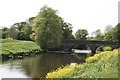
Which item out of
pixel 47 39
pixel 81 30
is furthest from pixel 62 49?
pixel 81 30

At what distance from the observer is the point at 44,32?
91.9 meters

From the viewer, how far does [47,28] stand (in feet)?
306

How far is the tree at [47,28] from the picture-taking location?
9194 cm

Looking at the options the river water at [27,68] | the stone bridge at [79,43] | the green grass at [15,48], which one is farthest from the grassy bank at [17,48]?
the stone bridge at [79,43]

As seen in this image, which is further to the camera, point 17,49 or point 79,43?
point 79,43

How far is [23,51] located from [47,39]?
13.9m

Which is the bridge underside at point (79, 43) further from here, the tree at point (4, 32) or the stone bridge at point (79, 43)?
the tree at point (4, 32)

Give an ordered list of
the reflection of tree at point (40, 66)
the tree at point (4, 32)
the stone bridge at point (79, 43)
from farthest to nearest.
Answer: the tree at point (4, 32) → the stone bridge at point (79, 43) → the reflection of tree at point (40, 66)

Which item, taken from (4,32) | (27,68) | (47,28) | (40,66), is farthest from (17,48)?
(4,32)

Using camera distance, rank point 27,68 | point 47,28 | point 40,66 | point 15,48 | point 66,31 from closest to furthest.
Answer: point 27,68
point 40,66
point 15,48
point 47,28
point 66,31

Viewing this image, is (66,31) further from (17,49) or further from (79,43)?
(17,49)

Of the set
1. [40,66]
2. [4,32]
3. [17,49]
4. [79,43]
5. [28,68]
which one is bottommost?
[28,68]

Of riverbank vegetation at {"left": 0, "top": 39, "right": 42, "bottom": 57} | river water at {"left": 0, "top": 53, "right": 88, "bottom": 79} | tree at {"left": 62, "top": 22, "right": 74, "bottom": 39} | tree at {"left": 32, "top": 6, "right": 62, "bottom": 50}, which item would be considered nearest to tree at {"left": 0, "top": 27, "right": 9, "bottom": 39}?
tree at {"left": 62, "top": 22, "right": 74, "bottom": 39}

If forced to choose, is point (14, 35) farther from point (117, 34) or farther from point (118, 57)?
point (118, 57)
